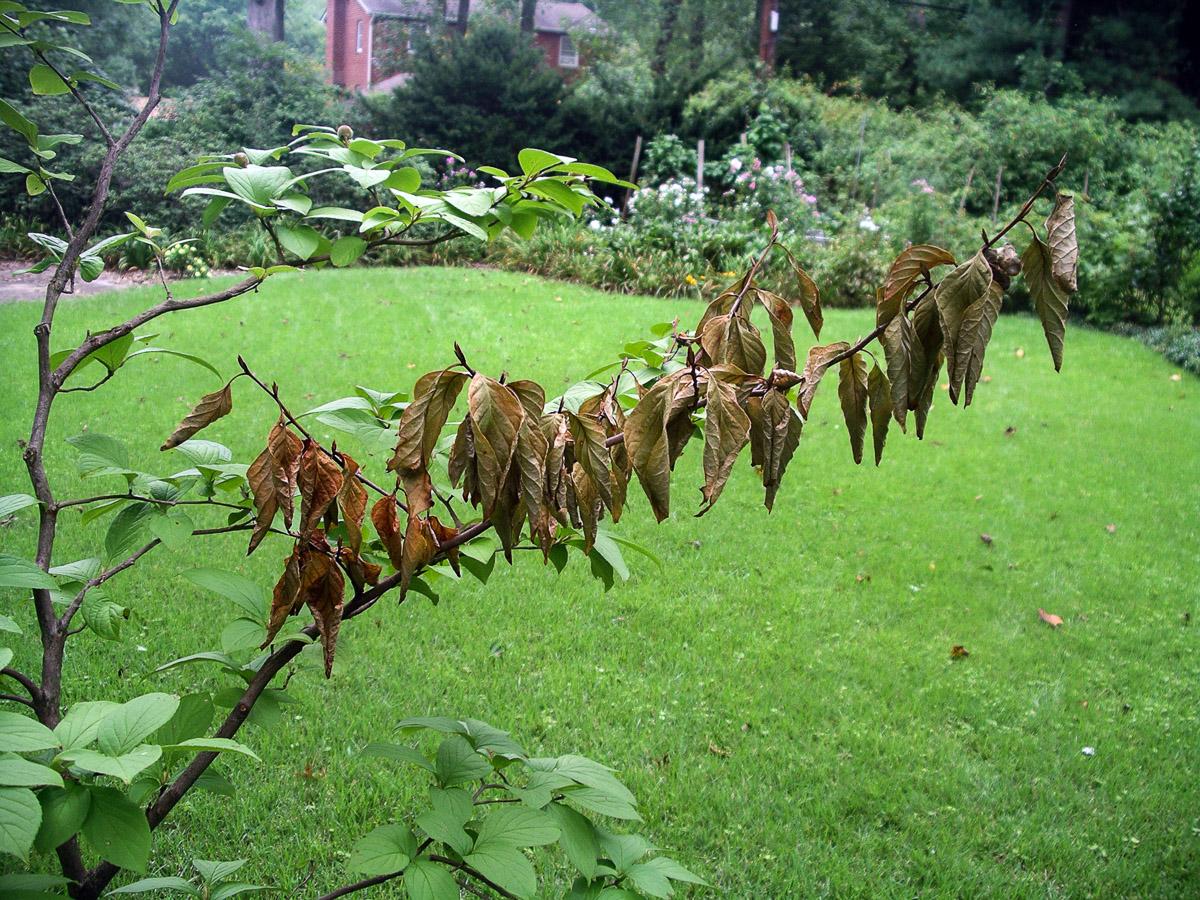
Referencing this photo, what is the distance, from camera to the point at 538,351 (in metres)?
6.56

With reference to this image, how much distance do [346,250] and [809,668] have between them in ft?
8.05

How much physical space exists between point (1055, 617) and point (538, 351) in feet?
12.5

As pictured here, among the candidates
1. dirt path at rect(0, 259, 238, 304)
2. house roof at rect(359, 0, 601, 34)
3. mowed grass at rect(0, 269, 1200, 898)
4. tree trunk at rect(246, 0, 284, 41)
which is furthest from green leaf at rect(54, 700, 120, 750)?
house roof at rect(359, 0, 601, 34)

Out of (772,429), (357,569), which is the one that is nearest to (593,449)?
(772,429)

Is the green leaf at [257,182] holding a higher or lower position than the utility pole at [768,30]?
lower

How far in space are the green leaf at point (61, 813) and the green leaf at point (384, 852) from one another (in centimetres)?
26

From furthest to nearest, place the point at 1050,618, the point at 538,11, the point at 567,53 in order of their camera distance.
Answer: the point at 567,53, the point at 538,11, the point at 1050,618

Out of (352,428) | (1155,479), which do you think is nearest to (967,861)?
(352,428)

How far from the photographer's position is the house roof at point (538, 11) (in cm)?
1493

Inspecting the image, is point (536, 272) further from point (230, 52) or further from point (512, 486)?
point (512, 486)

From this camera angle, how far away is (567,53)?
17.5 meters

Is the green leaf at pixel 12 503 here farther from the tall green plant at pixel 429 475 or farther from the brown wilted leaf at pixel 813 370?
the brown wilted leaf at pixel 813 370

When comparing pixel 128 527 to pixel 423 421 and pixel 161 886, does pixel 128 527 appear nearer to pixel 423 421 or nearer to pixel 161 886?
pixel 161 886

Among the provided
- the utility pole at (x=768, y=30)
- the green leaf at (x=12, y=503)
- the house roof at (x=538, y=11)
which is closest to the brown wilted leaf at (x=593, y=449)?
the green leaf at (x=12, y=503)
